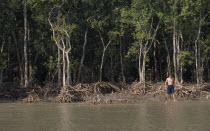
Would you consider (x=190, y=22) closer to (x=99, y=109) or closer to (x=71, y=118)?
(x=99, y=109)

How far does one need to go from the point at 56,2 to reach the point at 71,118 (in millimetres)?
11067

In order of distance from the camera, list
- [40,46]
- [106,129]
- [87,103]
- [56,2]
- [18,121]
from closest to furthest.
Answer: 1. [106,129]
2. [18,121]
3. [87,103]
4. [56,2]
5. [40,46]

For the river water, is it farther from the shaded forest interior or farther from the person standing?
the shaded forest interior

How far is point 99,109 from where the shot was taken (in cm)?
1706

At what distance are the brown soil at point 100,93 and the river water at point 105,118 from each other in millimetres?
1801

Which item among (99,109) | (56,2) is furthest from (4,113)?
(56,2)

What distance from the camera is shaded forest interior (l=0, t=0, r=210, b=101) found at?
79.3 ft

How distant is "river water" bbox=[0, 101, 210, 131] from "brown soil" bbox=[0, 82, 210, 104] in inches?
70.9

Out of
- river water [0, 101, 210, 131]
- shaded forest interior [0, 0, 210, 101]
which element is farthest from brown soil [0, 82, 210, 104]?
river water [0, 101, 210, 131]

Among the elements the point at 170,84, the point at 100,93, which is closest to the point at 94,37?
the point at 100,93

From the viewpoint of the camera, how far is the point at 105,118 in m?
14.1

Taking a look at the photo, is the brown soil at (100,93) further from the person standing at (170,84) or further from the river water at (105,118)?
the river water at (105,118)

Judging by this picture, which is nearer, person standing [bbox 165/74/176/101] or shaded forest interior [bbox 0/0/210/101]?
person standing [bbox 165/74/176/101]

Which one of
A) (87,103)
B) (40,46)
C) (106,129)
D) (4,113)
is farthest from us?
(40,46)
